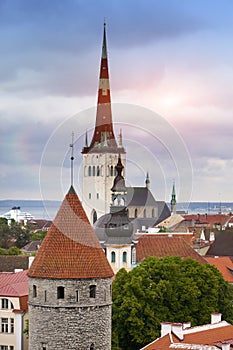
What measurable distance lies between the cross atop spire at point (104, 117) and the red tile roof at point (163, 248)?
34.4 feet

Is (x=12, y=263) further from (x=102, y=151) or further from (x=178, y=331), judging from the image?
(x=178, y=331)

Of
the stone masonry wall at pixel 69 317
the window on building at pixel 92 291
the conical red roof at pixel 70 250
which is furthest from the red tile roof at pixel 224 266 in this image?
the stone masonry wall at pixel 69 317

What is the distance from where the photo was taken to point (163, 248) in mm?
95250

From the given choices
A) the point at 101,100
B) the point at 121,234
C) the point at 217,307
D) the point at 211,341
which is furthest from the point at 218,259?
the point at 211,341

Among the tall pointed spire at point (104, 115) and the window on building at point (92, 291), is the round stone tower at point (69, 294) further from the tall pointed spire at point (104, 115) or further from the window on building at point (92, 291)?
the tall pointed spire at point (104, 115)

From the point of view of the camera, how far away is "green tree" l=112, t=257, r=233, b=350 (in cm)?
5881

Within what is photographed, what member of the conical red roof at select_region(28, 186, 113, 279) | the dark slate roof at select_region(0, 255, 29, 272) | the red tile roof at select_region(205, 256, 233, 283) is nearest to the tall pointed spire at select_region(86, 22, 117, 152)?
the dark slate roof at select_region(0, 255, 29, 272)

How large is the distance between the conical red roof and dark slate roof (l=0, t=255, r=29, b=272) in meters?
42.3

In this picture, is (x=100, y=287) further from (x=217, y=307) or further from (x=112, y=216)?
(x=112, y=216)

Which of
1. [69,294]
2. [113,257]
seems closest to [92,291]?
[69,294]

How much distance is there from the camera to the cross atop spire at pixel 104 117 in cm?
6775

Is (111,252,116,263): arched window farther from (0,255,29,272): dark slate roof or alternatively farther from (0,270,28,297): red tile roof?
(0,270,28,297): red tile roof

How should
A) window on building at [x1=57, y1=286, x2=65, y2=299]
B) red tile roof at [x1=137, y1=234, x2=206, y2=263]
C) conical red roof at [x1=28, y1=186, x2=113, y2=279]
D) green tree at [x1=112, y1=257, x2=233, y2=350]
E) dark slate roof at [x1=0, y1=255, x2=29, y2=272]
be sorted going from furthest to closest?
red tile roof at [x1=137, y1=234, x2=206, y2=263], dark slate roof at [x1=0, y1=255, x2=29, y2=272], green tree at [x1=112, y1=257, x2=233, y2=350], conical red roof at [x1=28, y1=186, x2=113, y2=279], window on building at [x1=57, y1=286, x2=65, y2=299]

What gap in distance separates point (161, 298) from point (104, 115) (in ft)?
46.1
